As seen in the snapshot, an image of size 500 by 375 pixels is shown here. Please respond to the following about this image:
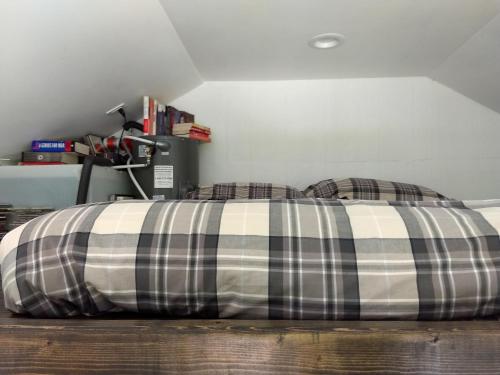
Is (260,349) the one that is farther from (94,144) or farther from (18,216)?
(94,144)

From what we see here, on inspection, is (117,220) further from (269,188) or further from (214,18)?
(269,188)

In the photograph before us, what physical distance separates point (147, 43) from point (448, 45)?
61.7 inches

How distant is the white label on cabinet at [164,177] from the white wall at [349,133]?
1.49 ft

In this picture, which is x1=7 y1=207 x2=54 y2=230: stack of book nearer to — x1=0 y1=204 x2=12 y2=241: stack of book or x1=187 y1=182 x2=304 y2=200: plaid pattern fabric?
x1=0 y1=204 x2=12 y2=241: stack of book

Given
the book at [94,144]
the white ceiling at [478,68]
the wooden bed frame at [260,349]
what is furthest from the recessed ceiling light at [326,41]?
the wooden bed frame at [260,349]

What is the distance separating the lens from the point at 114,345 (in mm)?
464

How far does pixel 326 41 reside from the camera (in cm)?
173

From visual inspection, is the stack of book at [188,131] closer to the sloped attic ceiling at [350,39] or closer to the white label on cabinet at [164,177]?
the white label on cabinet at [164,177]

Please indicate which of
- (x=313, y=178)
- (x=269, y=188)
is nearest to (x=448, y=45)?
(x=313, y=178)

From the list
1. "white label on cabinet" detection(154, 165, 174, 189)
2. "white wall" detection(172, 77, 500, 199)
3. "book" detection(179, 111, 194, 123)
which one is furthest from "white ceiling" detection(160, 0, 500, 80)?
"white label on cabinet" detection(154, 165, 174, 189)

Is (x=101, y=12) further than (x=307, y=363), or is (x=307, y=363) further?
(x=101, y=12)

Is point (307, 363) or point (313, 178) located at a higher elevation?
point (313, 178)

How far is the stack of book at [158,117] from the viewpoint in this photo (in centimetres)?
200

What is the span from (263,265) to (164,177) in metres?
1.46
